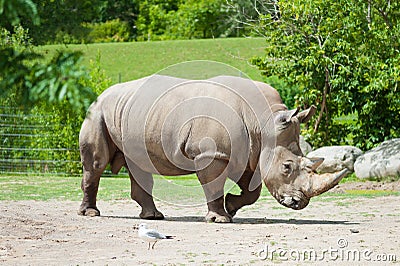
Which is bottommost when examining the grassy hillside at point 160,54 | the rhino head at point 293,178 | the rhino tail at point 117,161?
the grassy hillside at point 160,54

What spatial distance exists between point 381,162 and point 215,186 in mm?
7282

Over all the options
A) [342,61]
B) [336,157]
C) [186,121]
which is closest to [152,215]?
[186,121]

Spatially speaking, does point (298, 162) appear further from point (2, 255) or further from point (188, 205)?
point (2, 255)

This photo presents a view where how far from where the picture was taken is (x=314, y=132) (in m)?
18.9

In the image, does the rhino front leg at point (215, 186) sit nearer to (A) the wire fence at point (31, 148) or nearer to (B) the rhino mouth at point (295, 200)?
(B) the rhino mouth at point (295, 200)

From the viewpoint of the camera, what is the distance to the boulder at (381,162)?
52.2 ft

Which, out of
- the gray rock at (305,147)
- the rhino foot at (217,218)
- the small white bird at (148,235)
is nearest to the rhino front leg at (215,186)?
the rhino foot at (217,218)

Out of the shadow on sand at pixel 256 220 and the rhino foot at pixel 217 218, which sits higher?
the rhino foot at pixel 217 218

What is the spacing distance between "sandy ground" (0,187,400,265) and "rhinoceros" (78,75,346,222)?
1.59 feet

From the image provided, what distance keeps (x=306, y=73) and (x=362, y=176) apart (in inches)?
134

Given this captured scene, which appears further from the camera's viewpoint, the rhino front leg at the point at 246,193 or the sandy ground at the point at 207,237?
the rhino front leg at the point at 246,193

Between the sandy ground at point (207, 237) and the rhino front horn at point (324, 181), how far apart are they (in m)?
0.44

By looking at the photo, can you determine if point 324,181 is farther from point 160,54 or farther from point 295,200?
point 160,54

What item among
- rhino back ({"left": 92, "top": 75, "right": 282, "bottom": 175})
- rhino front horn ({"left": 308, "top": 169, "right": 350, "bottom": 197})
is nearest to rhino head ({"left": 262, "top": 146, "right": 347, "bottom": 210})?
rhino front horn ({"left": 308, "top": 169, "right": 350, "bottom": 197})
